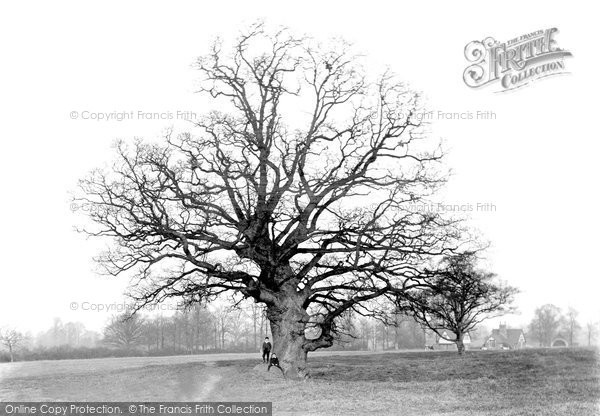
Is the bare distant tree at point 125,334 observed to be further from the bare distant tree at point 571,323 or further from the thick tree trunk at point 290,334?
the bare distant tree at point 571,323

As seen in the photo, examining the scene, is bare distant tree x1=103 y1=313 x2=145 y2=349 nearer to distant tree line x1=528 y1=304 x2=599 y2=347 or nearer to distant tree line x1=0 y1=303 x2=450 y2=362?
distant tree line x1=0 y1=303 x2=450 y2=362

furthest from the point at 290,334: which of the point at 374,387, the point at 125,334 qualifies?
the point at 125,334

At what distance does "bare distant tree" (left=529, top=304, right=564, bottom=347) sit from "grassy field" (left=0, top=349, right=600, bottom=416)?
99.2 m

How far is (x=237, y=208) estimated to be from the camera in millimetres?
29484

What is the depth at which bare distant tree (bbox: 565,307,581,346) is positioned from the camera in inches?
4769

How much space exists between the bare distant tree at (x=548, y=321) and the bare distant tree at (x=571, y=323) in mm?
1327

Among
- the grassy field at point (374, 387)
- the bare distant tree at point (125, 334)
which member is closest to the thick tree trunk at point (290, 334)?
the grassy field at point (374, 387)

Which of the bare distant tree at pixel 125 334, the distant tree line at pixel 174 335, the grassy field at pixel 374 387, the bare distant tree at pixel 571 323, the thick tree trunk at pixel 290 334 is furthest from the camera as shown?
the bare distant tree at pixel 571 323

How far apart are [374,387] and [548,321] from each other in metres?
110

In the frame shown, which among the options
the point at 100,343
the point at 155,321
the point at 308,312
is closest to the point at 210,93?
the point at 308,312

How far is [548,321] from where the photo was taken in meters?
125

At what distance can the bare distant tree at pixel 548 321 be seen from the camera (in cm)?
12348

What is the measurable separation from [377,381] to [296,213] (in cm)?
784

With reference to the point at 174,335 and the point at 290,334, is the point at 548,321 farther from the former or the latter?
the point at 290,334
